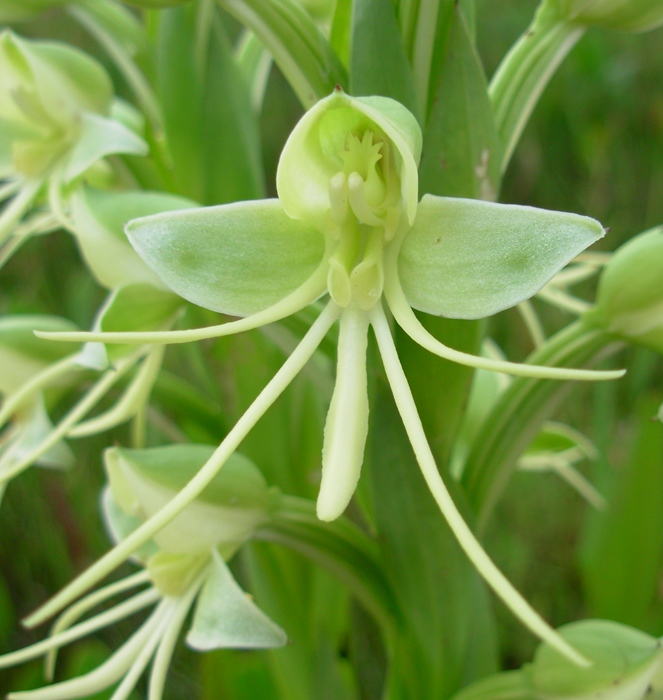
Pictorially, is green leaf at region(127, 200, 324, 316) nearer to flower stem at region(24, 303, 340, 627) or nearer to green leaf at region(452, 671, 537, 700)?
flower stem at region(24, 303, 340, 627)

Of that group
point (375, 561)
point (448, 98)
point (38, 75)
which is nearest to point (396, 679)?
Answer: point (375, 561)

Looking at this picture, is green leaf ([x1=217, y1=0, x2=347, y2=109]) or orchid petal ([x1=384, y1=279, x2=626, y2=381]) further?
green leaf ([x1=217, y1=0, x2=347, y2=109])

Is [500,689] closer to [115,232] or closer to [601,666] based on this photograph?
[601,666]

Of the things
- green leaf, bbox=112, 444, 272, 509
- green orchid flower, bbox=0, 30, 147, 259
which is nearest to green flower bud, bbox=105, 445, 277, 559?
green leaf, bbox=112, 444, 272, 509

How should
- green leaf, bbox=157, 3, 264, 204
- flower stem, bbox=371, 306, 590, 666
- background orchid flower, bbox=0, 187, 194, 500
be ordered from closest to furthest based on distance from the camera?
1. flower stem, bbox=371, 306, 590, 666
2. background orchid flower, bbox=0, 187, 194, 500
3. green leaf, bbox=157, 3, 264, 204

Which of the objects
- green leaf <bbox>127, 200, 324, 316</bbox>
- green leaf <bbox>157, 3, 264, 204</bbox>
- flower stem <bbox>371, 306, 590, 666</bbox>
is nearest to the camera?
flower stem <bbox>371, 306, 590, 666</bbox>

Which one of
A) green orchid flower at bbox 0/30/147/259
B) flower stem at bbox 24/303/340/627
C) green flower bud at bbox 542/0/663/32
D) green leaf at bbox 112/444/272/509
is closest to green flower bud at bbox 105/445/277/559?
green leaf at bbox 112/444/272/509

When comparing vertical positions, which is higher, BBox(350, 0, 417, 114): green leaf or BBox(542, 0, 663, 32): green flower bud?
BBox(542, 0, 663, 32): green flower bud

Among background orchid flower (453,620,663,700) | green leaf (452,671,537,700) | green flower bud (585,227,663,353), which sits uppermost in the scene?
green flower bud (585,227,663,353)

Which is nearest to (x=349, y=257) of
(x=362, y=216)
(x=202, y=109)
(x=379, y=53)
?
(x=362, y=216)
